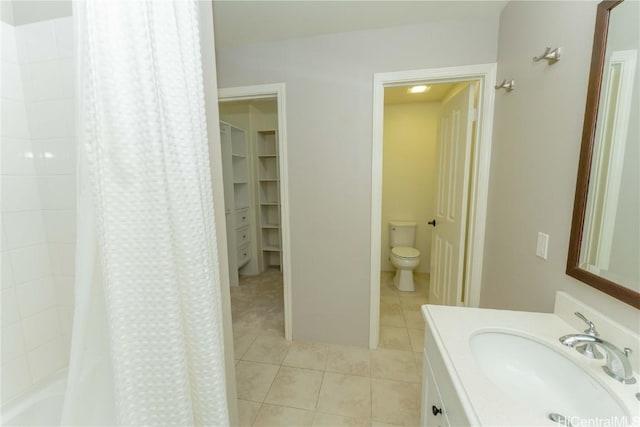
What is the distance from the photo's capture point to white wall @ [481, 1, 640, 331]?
3.04 ft

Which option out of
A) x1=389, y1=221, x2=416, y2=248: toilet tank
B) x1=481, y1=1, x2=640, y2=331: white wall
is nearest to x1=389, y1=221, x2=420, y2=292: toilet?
x1=389, y1=221, x2=416, y2=248: toilet tank

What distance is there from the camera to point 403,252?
296 centimetres

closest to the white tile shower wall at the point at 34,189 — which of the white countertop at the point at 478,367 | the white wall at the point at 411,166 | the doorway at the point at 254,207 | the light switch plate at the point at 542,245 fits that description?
the doorway at the point at 254,207

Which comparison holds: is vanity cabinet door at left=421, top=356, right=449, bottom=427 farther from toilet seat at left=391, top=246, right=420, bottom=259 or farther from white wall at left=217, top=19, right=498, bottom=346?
toilet seat at left=391, top=246, right=420, bottom=259

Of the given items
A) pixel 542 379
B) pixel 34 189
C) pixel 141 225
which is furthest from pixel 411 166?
pixel 34 189

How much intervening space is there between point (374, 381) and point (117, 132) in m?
1.90

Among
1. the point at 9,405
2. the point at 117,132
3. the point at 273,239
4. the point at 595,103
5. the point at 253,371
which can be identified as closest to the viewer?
the point at 117,132

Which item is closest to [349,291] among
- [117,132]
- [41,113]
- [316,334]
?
[316,334]

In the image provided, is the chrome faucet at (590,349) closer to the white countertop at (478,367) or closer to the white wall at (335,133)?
the white countertop at (478,367)

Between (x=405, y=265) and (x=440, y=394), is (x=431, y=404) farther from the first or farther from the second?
(x=405, y=265)

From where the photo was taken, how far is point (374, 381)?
65.8 inches

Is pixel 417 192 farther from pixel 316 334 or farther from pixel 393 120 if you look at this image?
pixel 316 334

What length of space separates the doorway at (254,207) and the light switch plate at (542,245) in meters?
2.09

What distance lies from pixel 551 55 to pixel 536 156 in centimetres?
41
